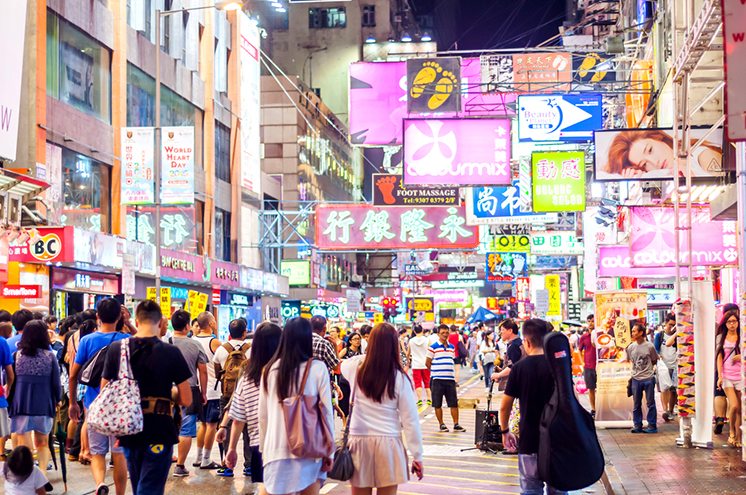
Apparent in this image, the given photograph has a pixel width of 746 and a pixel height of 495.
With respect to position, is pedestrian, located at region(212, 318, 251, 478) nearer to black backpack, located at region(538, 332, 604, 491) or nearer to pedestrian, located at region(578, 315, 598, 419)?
black backpack, located at region(538, 332, 604, 491)

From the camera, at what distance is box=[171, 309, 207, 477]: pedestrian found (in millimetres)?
12598

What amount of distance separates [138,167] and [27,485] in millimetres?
24353

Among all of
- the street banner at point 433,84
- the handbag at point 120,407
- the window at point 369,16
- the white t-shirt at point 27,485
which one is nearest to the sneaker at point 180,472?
the handbag at point 120,407

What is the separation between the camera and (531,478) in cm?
941

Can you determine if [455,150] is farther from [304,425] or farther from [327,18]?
[327,18]

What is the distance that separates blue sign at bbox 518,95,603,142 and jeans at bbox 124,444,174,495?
63.2 ft

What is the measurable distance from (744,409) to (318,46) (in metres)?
88.8

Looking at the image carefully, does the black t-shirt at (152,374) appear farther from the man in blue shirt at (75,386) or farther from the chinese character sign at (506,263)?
the chinese character sign at (506,263)

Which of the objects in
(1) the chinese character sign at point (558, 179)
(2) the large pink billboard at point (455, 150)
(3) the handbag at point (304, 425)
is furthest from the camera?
(1) the chinese character sign at point (558, 179)

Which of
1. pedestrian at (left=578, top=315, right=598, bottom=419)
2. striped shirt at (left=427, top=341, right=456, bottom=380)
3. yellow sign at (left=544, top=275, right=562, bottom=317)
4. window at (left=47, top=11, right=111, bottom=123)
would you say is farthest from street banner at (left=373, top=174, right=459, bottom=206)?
striped shirt at (left=427, top=341, right=456, bottom=380)

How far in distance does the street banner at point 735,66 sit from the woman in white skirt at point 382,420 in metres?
2.86

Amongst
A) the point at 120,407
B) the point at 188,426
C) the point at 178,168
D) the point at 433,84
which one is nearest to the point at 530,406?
the point at 120,407

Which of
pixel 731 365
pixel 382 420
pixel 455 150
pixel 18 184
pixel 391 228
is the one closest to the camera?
pixel 382 420

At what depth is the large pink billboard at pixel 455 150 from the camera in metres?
26.9
